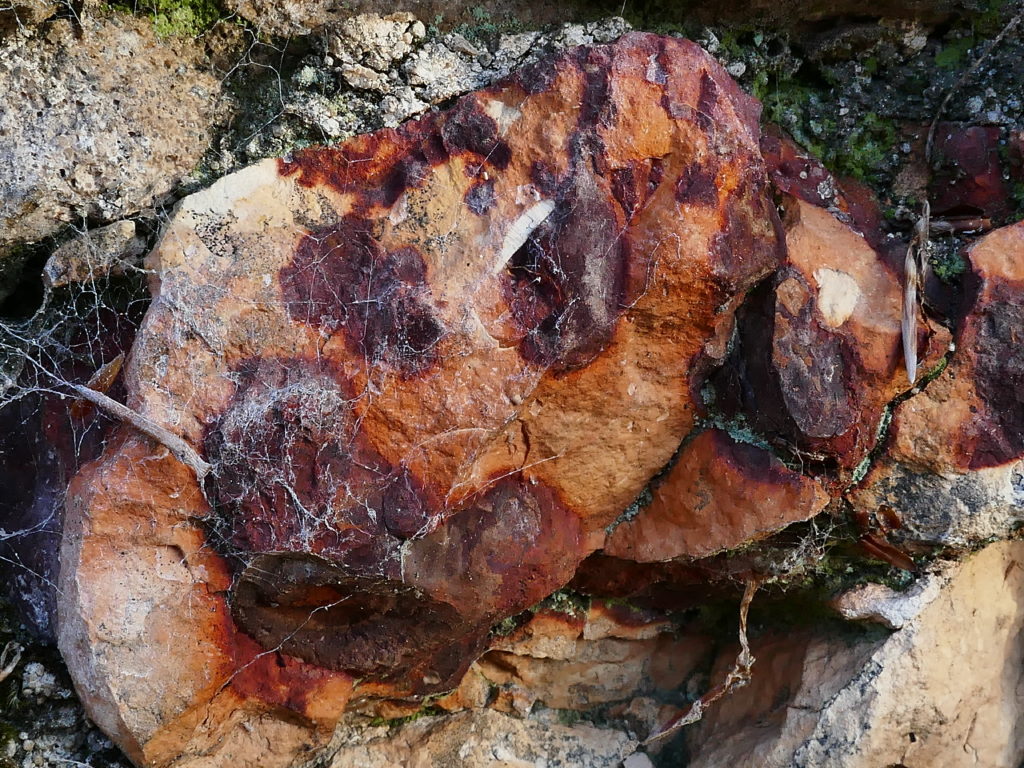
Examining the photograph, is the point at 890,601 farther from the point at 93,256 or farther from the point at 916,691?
the point at 93,256

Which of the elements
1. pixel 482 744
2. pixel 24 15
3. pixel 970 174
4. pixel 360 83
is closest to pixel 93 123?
pixel 24 15

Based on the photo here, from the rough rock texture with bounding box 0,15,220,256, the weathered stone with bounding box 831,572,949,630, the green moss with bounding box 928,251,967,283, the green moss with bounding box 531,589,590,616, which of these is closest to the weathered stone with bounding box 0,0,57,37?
the rough rock texture with bounding box 0,15,220,256

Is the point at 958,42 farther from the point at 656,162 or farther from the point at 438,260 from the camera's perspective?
the point at 438,260

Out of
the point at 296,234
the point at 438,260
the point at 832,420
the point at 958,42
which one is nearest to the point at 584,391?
the point at 438,260

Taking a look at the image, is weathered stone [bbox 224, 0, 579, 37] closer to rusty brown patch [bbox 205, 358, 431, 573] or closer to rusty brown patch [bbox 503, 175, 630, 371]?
rusty brown patch [bbox 503, 175, 630, 371]

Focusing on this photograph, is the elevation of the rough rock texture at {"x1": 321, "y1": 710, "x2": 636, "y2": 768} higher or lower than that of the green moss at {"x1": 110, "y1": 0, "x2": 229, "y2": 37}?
lower
